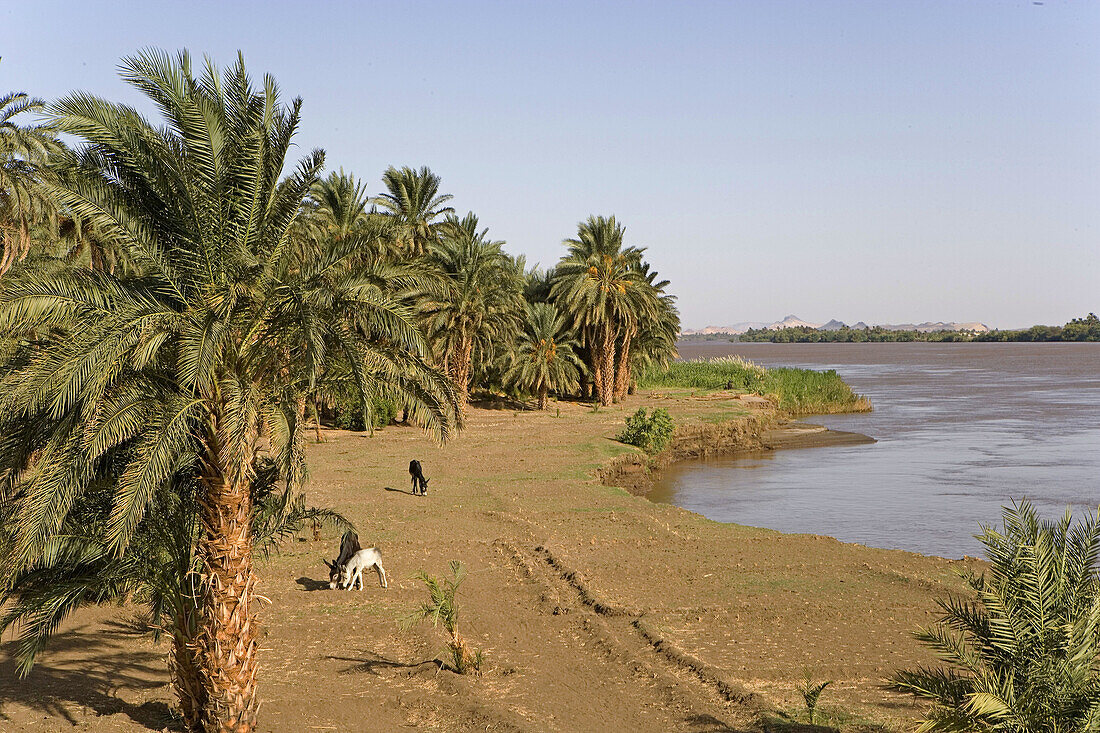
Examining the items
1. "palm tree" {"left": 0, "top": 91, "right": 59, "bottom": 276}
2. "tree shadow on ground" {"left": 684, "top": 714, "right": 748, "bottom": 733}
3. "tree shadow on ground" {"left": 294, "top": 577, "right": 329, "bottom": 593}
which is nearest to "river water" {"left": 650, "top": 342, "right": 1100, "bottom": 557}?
"tree shadow on ground" {"left": 684, "top": 714, "right": 748, "bottom": 733}

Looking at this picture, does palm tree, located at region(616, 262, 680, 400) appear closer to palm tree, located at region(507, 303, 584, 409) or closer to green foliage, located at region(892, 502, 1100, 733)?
palm tree, located at region(507, 303, 584, 409)

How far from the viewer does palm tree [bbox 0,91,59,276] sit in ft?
74.6

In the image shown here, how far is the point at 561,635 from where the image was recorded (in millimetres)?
12609

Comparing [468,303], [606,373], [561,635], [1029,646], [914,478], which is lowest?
[914,478]

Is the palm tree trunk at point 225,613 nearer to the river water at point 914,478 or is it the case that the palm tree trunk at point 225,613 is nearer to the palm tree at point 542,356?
the river water at point 914,478

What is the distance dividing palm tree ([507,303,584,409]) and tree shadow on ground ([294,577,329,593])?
1157 inches

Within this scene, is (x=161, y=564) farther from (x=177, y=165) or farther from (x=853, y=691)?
(x=853, y=691)

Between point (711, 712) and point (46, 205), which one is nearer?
point (711, 712)

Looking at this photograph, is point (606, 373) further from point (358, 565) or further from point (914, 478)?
point (358, 565)

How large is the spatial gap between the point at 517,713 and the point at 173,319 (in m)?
5.50

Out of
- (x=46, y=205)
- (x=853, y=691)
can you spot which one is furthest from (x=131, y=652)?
(x=46, y=205)

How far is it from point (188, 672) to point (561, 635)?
5.01 metres

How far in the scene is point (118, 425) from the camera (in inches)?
336

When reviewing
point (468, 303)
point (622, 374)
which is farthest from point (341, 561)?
point (622, 374)
